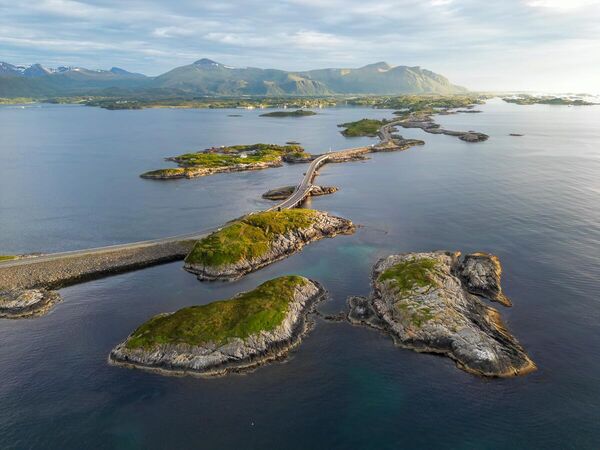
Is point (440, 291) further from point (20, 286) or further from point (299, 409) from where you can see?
point (20, 286)

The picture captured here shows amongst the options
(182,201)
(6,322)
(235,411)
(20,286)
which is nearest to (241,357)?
(235,411)

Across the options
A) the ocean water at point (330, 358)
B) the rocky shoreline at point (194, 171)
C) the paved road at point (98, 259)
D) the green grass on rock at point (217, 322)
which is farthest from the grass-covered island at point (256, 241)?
the rocky shoreline at point (194, 171)

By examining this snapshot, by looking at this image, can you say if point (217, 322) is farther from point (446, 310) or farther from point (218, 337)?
point (446, 310)

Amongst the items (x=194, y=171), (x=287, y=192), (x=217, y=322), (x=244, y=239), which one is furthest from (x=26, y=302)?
(x=194, y=171)

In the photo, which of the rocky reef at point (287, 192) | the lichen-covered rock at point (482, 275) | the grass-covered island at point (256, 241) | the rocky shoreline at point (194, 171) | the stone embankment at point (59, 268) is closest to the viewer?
the stone embankment at point (59, 268)

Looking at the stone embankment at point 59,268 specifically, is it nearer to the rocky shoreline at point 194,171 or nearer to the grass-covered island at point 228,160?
the rocky shoreline at point 194,171

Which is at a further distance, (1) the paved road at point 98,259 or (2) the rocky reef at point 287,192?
(2) the rocky reef at point 287,192

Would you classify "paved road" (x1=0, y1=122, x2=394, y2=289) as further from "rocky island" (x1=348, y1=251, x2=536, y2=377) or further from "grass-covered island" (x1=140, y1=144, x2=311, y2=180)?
"grass-covered island" (x1=140, y1=144, x2=311, y2=180)
